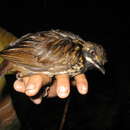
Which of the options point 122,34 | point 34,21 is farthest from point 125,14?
point 34,21

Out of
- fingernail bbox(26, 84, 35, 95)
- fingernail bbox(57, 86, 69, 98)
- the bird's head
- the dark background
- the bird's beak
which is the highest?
fingernail bbox(26, 84, 35, 95)

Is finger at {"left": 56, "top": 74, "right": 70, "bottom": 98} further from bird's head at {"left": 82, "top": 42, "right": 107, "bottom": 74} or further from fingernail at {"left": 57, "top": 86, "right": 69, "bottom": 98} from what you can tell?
bird's head at {"left": 82, "top": 42, "right": 107, "bottom": 74}

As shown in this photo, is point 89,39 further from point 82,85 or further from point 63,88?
point 63,88

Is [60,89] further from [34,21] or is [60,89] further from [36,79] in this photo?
[34,21]

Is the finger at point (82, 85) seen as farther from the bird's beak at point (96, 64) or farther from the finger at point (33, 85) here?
the bird's beak at point (96, 64)

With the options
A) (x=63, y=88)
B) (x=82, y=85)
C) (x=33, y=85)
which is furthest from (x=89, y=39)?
(x=33, y=85)

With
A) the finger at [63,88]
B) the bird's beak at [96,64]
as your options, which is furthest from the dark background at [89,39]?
the finger at [63,88]

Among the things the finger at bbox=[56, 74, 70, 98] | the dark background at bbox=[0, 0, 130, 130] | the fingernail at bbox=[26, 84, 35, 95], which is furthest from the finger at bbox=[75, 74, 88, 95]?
the dark background at bbox=[0, 0, 130, 130]
